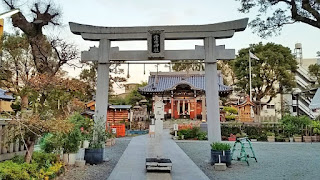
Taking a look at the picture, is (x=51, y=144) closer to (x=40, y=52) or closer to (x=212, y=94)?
(x=212, y=94)

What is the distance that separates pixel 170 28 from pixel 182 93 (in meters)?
21.9

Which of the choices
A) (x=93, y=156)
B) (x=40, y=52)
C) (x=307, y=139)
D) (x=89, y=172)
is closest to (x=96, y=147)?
(x=93, y=156)

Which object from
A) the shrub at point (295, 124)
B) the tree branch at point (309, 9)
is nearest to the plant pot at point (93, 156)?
the tree branch at point (309, 9)

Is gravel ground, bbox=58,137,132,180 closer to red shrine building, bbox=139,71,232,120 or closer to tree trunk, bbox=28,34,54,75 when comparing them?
tree trunk, bbox=28,34,54,75

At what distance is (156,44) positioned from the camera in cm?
985

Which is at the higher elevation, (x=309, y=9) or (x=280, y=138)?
(x=309, y=9)

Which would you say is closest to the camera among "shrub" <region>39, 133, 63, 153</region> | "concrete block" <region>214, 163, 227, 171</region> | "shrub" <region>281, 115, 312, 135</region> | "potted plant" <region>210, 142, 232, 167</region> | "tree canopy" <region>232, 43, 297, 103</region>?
"shrub" <region>39, 133, 63, 153</region>

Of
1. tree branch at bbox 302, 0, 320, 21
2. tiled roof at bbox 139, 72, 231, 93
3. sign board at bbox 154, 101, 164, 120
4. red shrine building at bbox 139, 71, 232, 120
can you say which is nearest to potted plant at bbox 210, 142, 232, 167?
sign board at bbox 154, 101, 164, 120

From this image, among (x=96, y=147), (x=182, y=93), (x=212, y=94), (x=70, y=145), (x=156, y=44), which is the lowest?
(x=96, y=147)

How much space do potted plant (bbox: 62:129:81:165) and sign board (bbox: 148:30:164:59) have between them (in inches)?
149

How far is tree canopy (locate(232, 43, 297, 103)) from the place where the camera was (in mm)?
29969

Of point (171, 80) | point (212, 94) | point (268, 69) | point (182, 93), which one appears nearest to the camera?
point (212, 94)

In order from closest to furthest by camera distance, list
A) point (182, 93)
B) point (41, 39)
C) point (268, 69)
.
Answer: point (41, 39), point (268, 69), point (182, 93)

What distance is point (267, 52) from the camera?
3052 centimetres
